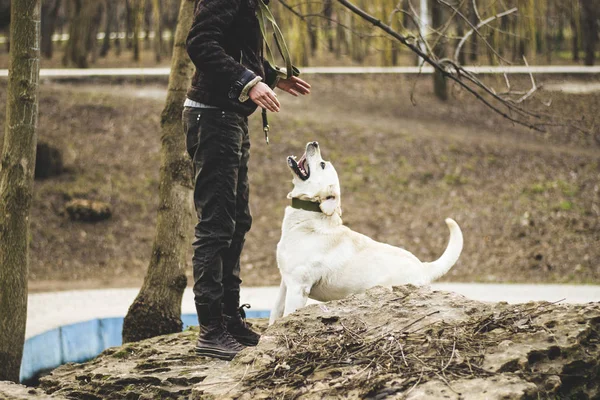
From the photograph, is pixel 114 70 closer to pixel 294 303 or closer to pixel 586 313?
pixel 294 303

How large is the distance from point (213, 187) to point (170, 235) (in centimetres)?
174

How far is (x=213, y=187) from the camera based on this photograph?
4.05 metres

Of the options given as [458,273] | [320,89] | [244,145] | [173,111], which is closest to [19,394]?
[244,145]

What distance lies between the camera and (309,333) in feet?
12.5

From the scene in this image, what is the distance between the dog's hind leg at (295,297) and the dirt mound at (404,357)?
0.47 metres

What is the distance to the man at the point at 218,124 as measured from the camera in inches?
152

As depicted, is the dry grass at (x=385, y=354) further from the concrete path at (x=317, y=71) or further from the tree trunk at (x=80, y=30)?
the tree trunk at (x=80, y=30)

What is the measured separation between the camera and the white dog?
4645mm

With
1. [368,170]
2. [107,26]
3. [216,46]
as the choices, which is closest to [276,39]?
[216,46]

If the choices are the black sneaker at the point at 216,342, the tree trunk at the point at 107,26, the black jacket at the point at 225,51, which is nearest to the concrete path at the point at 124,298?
the black sneaker at the point at 216,342

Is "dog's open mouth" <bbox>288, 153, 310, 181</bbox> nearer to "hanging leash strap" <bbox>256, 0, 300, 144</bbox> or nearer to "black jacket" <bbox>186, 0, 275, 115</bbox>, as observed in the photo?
"hanging leash strap" <bbox>256, 0, 300, 144</bbox>

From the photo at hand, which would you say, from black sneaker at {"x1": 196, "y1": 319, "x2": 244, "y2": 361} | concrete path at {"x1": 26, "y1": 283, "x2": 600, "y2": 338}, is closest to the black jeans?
black sneaker at {"x1": 196, "y1": 319, "x2": 244, "y2": 361}

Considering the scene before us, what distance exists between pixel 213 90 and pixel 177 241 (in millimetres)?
1958

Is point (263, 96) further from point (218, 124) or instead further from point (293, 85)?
point (293, 85)
